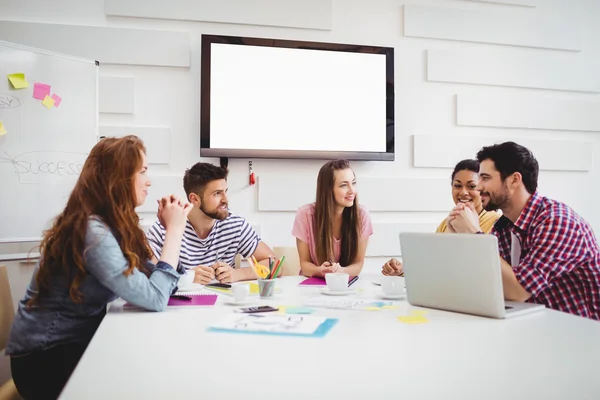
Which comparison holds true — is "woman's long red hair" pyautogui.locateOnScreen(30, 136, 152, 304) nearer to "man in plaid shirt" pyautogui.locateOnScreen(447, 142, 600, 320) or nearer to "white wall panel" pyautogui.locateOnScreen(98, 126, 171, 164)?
"man in plaid shirt" pyautogui.locateOnScreen(447, 142, 600, 320)

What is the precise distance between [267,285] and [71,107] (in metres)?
1.91

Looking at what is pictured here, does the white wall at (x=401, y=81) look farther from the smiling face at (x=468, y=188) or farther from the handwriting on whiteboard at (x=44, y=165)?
the smiling face at (x=468, y=188)

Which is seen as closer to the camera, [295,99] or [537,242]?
A: [537,242]

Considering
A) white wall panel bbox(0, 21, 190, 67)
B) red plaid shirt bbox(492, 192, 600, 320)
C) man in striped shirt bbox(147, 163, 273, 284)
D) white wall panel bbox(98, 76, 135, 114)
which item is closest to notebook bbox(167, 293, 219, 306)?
man in striped shirt bbox(147, 163, 273, 284)

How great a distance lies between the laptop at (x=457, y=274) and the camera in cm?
137

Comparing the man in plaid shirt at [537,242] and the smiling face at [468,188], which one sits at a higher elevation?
the smiling face at [468,188]

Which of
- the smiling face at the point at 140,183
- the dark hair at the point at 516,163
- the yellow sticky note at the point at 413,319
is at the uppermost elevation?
the dark hair at the point at 516,163

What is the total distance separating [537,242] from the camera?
68.7 inches

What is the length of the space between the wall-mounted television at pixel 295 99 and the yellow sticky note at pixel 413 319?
7.24 ft

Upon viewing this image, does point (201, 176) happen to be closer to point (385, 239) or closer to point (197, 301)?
point (197, 301)

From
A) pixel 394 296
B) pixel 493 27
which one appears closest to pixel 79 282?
pixel 394 296

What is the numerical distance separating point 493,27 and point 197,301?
10.8 feet

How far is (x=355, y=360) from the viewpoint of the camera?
1002 millimetres

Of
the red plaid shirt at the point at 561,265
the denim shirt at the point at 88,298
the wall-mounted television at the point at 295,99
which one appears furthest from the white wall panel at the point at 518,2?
the denim shirt at the point at 88,298
